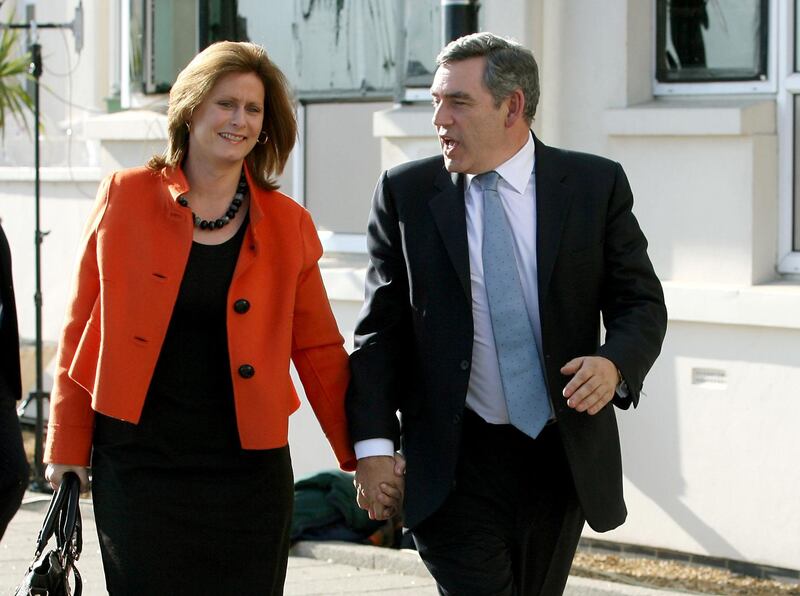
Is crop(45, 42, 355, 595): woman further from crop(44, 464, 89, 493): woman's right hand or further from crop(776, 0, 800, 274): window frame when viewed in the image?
crop(776, 0, 800, 274): window frame

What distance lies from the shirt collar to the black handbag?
1.39 meters

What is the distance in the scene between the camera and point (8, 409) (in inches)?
182

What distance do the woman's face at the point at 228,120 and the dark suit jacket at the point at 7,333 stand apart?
0.80 meters

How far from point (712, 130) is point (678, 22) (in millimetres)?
740

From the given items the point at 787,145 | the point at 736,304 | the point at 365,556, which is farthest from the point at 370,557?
the point at 787,145

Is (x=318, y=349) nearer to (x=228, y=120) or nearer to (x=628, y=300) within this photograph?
(x=228, y=120)

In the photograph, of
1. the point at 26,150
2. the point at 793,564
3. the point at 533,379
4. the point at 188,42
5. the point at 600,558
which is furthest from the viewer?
the point at 26,150

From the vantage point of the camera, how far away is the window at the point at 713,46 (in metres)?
7.02

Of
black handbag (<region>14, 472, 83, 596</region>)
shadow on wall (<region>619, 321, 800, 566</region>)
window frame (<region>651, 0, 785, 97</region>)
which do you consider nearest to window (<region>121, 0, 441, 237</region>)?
window frame (<region>651, 0, 785, 97</region>)

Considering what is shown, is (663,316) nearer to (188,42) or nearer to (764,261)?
(764,261)

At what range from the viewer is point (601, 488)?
4.11m

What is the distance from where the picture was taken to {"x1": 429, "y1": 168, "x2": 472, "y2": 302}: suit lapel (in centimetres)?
404

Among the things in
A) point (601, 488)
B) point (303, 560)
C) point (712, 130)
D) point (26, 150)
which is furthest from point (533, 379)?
point (26, 150)

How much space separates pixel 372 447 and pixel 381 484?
0.34 ft
